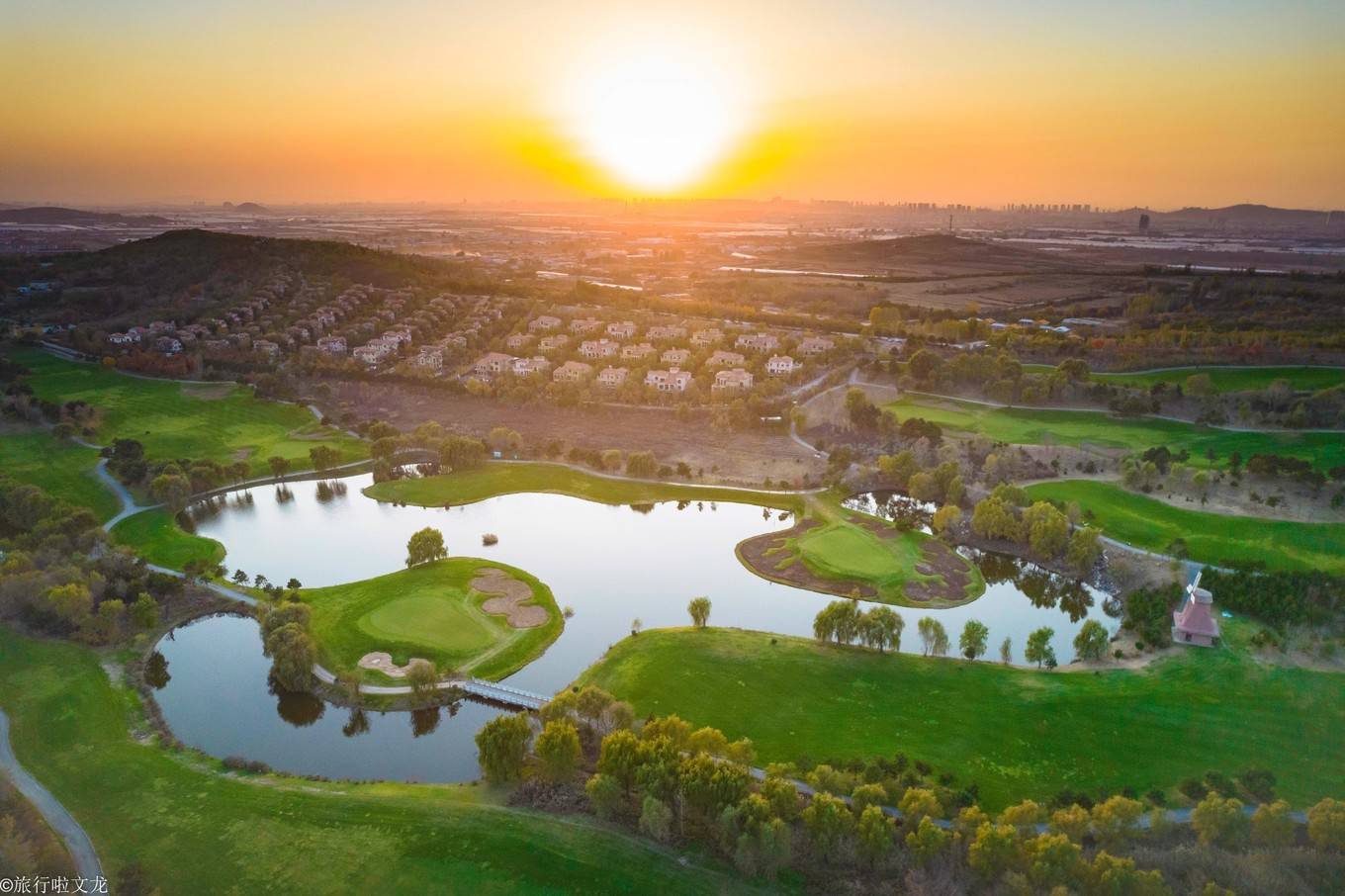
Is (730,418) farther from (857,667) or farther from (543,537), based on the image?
(857,667)

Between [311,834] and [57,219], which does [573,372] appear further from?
[57,219]

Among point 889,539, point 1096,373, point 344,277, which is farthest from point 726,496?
point 344,277

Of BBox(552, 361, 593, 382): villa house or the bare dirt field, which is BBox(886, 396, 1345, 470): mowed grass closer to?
the bare dirt field

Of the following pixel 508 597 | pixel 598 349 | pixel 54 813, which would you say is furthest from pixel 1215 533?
pixel 598 349

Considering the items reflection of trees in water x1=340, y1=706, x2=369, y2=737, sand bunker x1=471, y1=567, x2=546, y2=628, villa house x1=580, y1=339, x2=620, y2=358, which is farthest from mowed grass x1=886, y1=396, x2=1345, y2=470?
reflection of trees in water x1=340, y1=706, x2=369, y2=737

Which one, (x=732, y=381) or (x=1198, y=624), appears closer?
(x=1198, y=624)

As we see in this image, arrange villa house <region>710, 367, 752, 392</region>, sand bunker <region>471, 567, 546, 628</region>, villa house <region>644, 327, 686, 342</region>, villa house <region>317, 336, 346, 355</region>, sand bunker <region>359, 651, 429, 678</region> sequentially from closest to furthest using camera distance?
sand bunker <region>359, 651, 429, 678</region>
sand bunker <region>471, 567, 546, 628</region>
villa house <region>710, 367, 752, 392</region>
villa house <region>317, 336, 346, 355</region>
villa house <region>644, 327, 686, 342</region>
